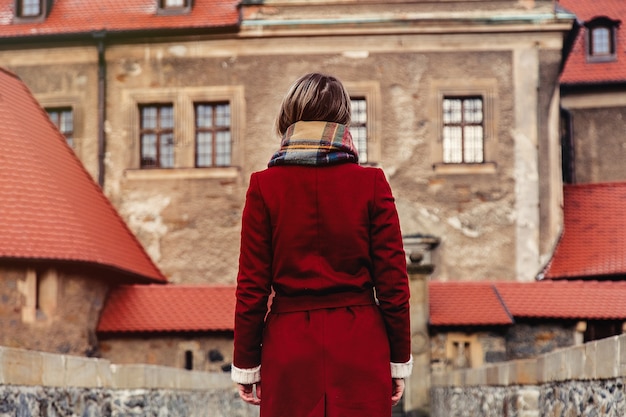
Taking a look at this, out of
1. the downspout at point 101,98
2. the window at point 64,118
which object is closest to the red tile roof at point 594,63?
the downspout at point 101,98

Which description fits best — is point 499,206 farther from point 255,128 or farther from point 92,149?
point 92,149

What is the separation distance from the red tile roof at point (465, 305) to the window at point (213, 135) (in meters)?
5.45

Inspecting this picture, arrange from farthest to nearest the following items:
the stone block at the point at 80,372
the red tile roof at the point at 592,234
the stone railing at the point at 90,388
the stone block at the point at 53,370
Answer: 1. the red tile roof at the point at 592,234
2. the stone block at the point at 80,372
3. the stone block at the point at 53,370
4. the stone railing at the point at 90,388

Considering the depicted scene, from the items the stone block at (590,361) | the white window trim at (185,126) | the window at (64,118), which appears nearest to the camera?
the stone block at (590,361)

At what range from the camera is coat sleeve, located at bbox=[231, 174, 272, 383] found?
3.72 m

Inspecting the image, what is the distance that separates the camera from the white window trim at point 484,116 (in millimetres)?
20891

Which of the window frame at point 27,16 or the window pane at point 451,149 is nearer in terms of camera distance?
the window pane at point 451,149

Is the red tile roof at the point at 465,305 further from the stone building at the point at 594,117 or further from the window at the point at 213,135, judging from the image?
the stone building at the point at 594,117

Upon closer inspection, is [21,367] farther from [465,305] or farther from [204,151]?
[204,151]

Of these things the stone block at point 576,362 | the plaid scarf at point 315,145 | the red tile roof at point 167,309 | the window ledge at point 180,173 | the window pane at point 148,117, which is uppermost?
the window pane at point 148,117

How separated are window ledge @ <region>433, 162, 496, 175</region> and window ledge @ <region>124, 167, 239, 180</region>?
3.66 meters

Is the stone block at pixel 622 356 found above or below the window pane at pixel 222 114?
below

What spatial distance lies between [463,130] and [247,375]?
17.7 meters

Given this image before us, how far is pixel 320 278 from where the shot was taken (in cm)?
365
